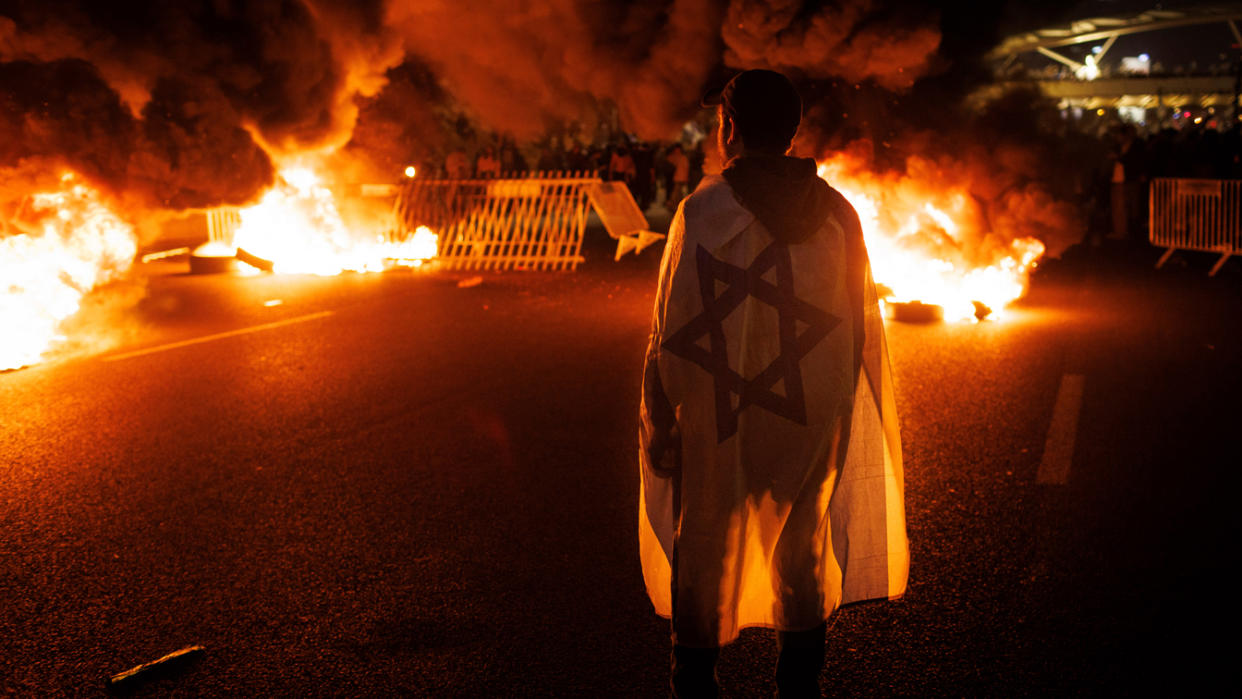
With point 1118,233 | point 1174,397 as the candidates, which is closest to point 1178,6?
point 1118,233

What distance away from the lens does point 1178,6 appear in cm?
3609

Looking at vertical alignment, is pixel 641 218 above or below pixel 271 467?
above

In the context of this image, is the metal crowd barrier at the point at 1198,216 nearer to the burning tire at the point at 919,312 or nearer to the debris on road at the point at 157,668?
the burning tire at the point at 919,312

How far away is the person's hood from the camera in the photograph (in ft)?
8.07

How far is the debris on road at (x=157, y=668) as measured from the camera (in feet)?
10.8

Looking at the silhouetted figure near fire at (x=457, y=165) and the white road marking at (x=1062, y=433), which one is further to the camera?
the silhouetted figure near fire at (x=457, y=165)

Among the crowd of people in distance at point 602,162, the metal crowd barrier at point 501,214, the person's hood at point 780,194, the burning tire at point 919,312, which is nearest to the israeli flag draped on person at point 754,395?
the person's hood at point 780,194

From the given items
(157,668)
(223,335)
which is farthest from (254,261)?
(157,668)

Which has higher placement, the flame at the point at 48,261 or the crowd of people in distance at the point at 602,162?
the crowd of people in distance at the point at 602,162

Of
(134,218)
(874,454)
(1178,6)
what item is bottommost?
(874,454)

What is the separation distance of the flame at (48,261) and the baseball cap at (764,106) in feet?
25.8

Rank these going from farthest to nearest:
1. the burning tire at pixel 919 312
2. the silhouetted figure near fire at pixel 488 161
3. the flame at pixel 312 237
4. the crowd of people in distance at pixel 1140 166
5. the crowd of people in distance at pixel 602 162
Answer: the crowd of people in distance at pixel 602 162
the silhouetted figure near fire at pixel 488 161
the crowd of people in distance at pixel 1140 166
the flame at pixel 312 237
the burning tire at pixel 919 312

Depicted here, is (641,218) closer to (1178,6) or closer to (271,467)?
(271,467)

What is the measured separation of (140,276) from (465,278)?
189 inches
